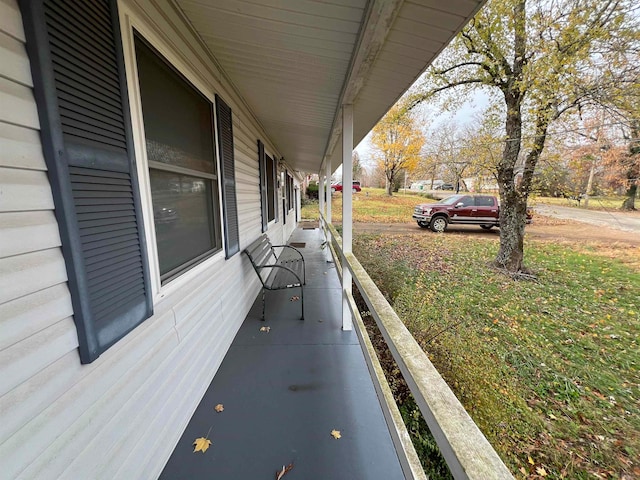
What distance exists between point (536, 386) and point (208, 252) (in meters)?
3.31

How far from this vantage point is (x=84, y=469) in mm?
926

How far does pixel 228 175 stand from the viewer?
2418 mm

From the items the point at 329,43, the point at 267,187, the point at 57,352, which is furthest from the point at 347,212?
the point at 267,187

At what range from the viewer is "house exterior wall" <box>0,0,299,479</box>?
A: 2.31ft

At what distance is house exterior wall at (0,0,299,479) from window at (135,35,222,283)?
130mm

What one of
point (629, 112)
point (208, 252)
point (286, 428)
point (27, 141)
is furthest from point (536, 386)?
point (629, 112)

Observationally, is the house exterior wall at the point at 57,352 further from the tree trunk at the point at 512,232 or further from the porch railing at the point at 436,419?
the tree trunk at the point at 512,232

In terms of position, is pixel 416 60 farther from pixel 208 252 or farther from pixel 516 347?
pixel 516 347

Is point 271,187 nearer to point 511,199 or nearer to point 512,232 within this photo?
point 511,199

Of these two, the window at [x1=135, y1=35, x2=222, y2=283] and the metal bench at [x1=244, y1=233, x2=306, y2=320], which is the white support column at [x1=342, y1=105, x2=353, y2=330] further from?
the window at [x1=135, y1=35, x2=222, y2=283]

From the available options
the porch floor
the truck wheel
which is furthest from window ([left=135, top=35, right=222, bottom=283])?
the truck wheel

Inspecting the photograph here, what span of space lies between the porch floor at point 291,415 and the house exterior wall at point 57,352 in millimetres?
249

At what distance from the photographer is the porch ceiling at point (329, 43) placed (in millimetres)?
1184

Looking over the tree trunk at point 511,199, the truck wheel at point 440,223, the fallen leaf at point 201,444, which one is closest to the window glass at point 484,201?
the truck wheel at point 440,223
